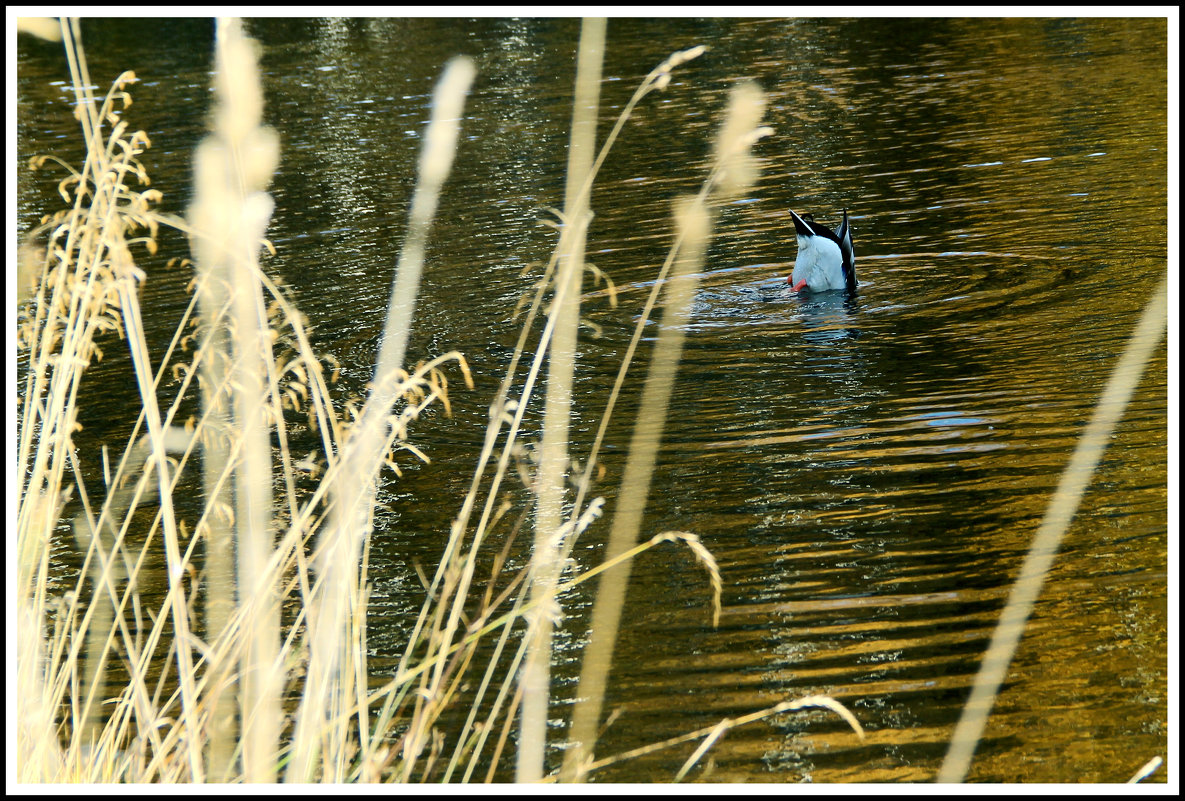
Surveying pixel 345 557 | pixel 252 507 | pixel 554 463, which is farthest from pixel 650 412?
pixel 252 507

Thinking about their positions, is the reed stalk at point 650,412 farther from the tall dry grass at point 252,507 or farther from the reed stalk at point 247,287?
the reed stalk at point 247,287

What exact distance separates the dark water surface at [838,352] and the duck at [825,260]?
276 millimetres

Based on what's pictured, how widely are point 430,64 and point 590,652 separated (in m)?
18.7

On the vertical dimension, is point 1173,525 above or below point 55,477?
below

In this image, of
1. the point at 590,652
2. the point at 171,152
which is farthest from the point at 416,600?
the point at 171,152

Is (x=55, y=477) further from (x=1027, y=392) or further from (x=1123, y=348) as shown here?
(x=1123, y=348)

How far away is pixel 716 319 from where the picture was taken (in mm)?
9797

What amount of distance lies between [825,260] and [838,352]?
5.15 ft

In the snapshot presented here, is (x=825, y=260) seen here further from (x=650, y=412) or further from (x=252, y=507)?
(x=252, y=507)

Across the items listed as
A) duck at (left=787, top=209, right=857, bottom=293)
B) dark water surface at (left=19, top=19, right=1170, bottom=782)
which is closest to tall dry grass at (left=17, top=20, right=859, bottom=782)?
dark water surface at (left=19, top=19, right=1170, bottom=782)

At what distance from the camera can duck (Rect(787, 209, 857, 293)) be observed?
10234mm

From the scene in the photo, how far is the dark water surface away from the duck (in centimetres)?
28

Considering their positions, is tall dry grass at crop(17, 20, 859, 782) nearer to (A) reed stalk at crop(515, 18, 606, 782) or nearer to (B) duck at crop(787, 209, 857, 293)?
(A) reed stalk at crop(515, 18, 606, 782)

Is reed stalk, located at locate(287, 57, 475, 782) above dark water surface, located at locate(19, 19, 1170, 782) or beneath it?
above
